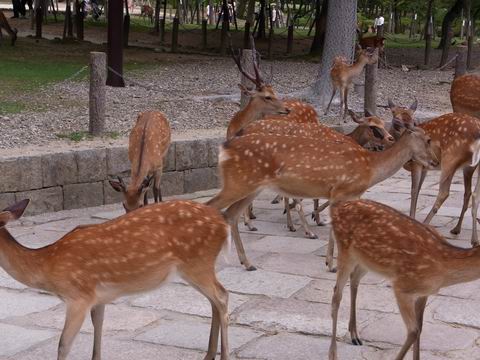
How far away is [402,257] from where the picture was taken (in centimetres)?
450

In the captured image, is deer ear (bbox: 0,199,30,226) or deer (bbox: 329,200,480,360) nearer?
deer ear (bbox: 0,199,30,226)

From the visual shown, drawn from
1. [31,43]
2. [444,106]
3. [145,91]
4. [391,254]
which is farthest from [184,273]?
[31,43]

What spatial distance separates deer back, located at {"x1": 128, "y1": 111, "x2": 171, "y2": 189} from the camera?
737cm

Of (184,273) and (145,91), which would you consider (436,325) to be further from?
(145,91)

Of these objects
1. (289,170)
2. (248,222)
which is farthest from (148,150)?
(289,170)

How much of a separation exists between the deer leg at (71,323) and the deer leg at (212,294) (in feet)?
1.68

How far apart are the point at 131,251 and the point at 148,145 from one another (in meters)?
3.54

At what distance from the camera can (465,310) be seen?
5.59 m

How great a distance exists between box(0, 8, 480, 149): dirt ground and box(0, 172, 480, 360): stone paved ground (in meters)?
3.31

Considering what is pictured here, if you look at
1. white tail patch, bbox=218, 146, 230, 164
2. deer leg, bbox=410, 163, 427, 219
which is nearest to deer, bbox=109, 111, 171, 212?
white tail patch, bbox=218, 146, 230, 164

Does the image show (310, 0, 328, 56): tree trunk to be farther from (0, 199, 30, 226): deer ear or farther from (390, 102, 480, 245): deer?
(0, 199, 30, 226): deer ear

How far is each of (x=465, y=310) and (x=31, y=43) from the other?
17263 mm

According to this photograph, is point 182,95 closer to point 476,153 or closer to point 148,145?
point 148,145

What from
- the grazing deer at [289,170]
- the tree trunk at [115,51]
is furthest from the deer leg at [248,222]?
the tree trunk at [115,51]
